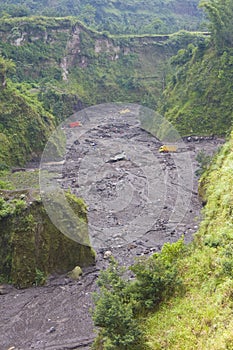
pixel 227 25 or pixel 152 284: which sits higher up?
pixel 227 25

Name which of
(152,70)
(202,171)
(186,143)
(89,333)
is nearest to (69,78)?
(152,70)

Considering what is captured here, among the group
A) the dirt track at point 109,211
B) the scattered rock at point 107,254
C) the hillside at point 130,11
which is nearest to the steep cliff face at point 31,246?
the dirt track at point 109,211

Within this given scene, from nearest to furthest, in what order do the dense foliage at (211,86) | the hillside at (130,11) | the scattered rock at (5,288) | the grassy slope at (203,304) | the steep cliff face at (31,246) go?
the grassy slope at (203,304) < the scattered rock at (5,288) < the steep cliff face at (31,246) < the dense foliage at (211,86) < the hillside at (130,11)

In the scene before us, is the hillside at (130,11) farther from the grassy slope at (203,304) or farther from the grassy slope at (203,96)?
the grassy slope at (203,304)

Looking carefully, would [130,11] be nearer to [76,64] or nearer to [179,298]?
[76,64]

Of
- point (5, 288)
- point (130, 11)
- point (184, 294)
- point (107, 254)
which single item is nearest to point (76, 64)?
point (130, 11)

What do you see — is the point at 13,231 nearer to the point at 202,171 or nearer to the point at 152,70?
the point at 202,171
